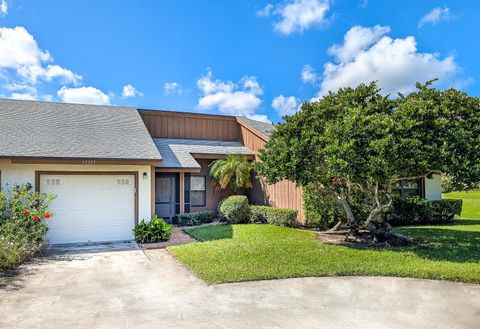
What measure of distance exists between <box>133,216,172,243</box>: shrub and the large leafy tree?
4026 millimetres

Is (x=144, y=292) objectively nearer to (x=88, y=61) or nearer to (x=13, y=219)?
(x=13, y=219)

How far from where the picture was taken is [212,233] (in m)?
Answer: 11.2

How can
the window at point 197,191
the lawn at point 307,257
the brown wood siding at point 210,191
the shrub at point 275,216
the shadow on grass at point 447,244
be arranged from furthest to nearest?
the brown wood siding at point 210,191, the window at point 197,191, the shrub at point 275,216, the shadow on grass at point 447,244, the lawn at point 307,257

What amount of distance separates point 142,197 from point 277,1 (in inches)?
334

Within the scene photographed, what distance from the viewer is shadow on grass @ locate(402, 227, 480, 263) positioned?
8.17m

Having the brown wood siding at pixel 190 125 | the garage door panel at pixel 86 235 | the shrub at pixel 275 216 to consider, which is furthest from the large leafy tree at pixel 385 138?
the brown wood siding at pixel 190 125

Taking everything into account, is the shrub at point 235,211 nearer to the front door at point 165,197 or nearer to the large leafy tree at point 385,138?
the front door at point 165,197

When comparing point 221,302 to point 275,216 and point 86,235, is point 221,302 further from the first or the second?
point 275,216

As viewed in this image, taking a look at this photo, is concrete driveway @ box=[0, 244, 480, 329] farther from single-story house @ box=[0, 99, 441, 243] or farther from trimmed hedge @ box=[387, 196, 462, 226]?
trimmed hedge @ box=[387, 196, 462, 226]

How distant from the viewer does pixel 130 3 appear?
38.8 feet

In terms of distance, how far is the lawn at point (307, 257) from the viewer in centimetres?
673

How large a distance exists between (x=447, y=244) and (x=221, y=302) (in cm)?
785

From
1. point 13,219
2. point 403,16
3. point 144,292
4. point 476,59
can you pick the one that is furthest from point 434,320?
point 476,59

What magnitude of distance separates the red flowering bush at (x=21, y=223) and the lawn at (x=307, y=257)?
349cm
